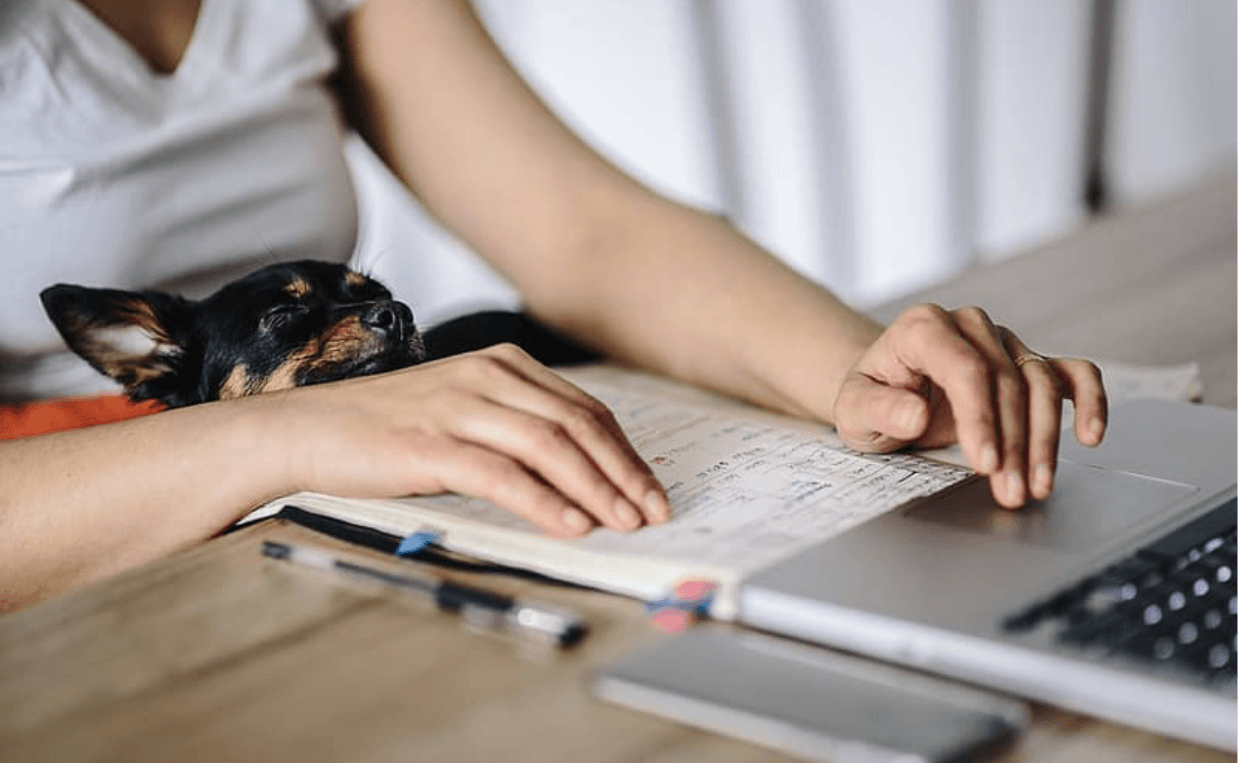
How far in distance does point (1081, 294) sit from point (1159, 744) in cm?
70

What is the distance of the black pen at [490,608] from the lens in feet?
1.96

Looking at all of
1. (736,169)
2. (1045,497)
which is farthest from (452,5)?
(736,169)

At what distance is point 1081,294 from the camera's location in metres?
1.15

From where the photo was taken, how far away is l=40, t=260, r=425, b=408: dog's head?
81cm

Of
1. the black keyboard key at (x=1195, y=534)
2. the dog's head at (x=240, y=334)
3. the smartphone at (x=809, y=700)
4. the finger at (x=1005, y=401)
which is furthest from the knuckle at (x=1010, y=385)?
the dog's head at (x=240, y=334)

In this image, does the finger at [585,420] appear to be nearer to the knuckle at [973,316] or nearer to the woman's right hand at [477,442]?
the woman's right hand at [477,442]

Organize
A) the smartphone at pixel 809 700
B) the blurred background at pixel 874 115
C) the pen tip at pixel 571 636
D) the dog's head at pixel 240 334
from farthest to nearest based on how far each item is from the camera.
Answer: the blurred background at pixel 874 115 < the dog's head at pixel 240 334 < the pen tip at pixel 571 636 < the smartphone at pixel 809 700

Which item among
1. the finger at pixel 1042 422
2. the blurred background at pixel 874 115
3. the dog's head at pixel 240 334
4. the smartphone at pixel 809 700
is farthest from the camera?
the blurred background at pixel 874 115

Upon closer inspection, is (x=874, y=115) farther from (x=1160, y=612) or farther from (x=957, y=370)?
(x=1160, y=612)

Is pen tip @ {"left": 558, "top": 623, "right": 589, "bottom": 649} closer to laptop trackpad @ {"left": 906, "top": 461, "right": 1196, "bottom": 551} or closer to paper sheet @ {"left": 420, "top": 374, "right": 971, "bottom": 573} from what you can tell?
paper sheet @ {"left": 420, "top": 374, "right": 971, "bottom": 573}

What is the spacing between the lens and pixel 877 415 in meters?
0.74

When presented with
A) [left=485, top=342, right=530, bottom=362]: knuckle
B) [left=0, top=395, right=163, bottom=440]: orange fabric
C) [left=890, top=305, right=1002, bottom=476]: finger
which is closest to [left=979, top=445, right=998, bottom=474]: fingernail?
[left=890, top=305, right=1002, bottom=476]: finger

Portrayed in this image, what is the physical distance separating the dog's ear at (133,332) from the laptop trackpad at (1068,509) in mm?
414

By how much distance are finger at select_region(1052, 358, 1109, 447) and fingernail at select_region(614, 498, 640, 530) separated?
8.7 inches
